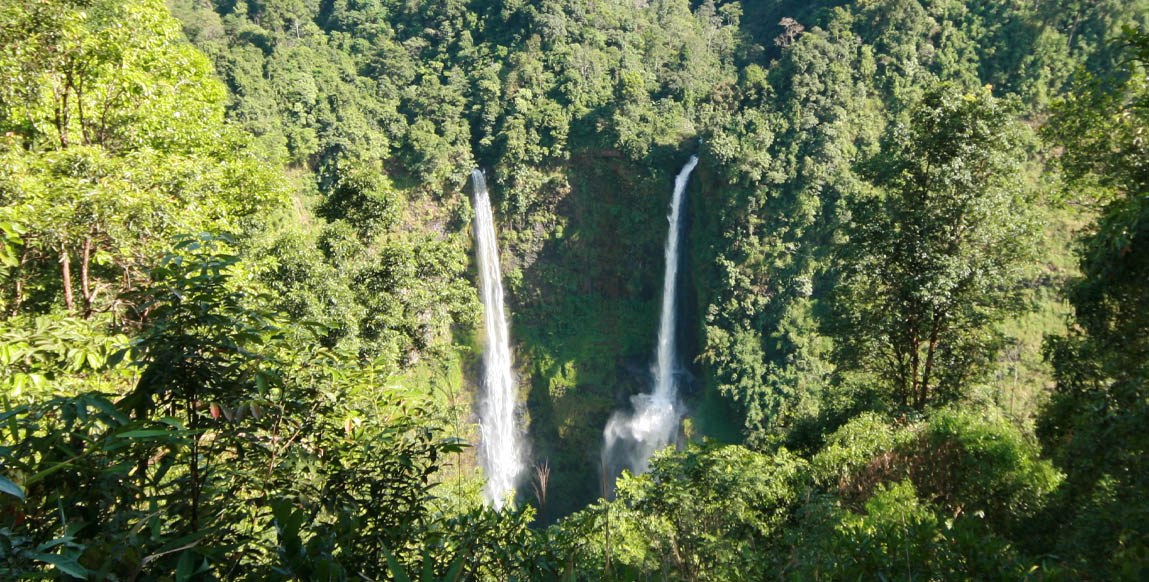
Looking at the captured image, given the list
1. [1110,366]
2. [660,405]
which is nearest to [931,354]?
[1110,366]

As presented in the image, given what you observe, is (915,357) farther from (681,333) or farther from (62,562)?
(681,333)

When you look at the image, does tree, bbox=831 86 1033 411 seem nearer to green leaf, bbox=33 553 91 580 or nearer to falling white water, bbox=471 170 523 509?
green leaf, bbox=33 553 91 580

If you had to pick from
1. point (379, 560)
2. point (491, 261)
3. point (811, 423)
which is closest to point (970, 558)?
point (379, 560)

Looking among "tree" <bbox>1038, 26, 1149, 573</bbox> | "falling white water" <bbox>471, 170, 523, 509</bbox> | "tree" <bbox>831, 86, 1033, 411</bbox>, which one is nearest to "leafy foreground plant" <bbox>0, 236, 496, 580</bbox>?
"tree" <bbox>1038, 26, 1149, 573</bbox>

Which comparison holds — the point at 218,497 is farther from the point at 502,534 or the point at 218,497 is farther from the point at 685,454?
the point at 685,454

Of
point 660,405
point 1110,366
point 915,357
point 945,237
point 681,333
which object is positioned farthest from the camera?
point 681,333
